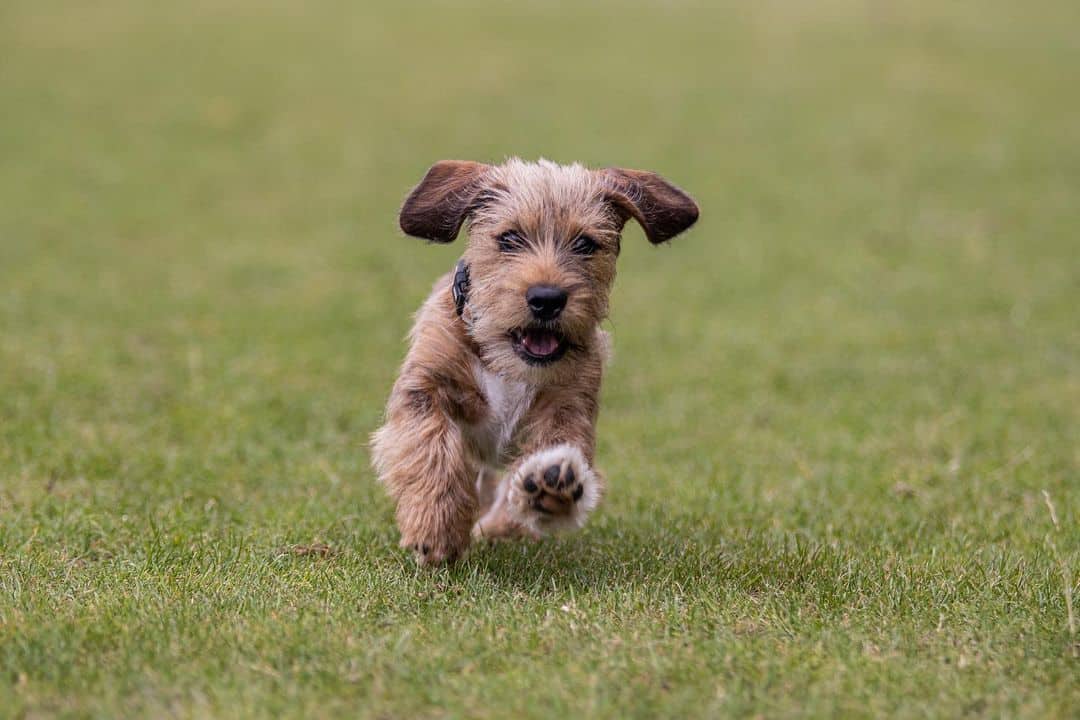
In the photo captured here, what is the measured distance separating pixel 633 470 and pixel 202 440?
245cm

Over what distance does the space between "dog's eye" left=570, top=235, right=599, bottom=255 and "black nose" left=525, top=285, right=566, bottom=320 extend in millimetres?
292

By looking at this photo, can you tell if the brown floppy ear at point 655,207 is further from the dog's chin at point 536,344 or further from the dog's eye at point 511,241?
the dog's chin at point 536,344

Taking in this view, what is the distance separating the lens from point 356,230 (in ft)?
52.5

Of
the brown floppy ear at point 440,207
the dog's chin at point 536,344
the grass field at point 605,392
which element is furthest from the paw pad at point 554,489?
the brown floppy ear at point 440,207

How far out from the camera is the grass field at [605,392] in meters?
3.97

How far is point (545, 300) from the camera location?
16.3ft

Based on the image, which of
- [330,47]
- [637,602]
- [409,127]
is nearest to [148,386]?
[637,602]

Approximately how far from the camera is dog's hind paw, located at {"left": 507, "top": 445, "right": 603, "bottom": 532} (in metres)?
4.71

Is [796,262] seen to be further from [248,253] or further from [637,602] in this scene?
[637,602]

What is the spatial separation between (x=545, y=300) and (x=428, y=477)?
818 millimetres

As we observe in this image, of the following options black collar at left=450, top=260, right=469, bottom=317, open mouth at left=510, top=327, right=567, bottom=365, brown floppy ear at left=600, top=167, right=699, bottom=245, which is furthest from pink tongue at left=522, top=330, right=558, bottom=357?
brown floppy ear at left=600, top=167, right=699, bottom=245

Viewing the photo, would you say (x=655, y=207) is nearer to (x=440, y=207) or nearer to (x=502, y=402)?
(x=440, y=207)

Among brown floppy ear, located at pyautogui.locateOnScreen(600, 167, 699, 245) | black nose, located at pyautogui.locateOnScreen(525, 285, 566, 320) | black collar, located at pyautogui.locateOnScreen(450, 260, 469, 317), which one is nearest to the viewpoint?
black nose, located at pyautogui.locateOnScreen(525, 285, 566, 320)

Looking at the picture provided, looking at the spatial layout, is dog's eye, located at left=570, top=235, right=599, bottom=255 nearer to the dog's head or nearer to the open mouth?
the dog's head
